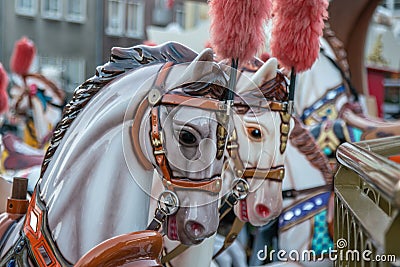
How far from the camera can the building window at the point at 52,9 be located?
15.7 metres

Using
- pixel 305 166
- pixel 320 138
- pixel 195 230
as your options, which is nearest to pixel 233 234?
pixel 305 166

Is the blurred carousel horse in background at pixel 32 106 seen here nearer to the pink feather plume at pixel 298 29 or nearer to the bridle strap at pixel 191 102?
the pink feather plume at pixel 298 29

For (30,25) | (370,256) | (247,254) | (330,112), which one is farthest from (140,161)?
(30,25)

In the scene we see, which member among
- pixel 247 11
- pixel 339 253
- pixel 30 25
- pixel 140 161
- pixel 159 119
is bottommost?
pixel 30 25

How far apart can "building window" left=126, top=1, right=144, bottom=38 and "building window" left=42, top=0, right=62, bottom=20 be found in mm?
1598

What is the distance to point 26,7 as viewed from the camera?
15.4m

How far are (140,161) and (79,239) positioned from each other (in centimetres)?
24

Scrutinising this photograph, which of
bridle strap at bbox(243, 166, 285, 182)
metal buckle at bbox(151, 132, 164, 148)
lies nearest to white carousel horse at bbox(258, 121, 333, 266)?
bridle strap at bbox(243, 166, 285, 182)

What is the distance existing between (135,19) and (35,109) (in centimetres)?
1039

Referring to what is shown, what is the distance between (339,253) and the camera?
1830mm

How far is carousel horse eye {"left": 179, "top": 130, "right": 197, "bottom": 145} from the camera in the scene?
5.43 feet

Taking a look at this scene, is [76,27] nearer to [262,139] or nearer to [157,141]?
[262,139]

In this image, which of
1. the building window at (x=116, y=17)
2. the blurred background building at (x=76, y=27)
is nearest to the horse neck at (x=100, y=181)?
the blurred background building at (x=76, y=27)

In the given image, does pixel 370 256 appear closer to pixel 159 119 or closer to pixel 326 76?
pixel 159 119
